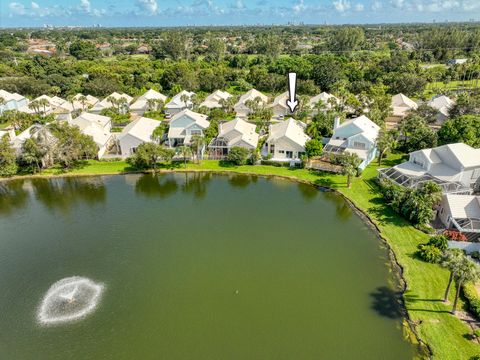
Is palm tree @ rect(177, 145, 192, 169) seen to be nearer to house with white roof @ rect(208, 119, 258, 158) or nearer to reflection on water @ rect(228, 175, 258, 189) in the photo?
house with white roof @ rect(208, 119, 258, 158)

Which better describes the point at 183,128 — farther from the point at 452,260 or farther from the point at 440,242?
the point at 452,260

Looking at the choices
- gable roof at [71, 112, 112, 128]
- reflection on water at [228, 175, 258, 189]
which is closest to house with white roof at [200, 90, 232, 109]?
gable roof at [71, 112, 112, 128]

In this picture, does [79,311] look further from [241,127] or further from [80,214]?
[241,127]

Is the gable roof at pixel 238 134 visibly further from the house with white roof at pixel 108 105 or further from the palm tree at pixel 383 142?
the house with white roof at pixel 108 105

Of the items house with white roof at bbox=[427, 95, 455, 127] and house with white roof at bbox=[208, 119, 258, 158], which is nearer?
house with white roof at bbox=[208, 119, 258, 158]

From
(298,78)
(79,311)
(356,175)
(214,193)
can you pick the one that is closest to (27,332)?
(79,311)
